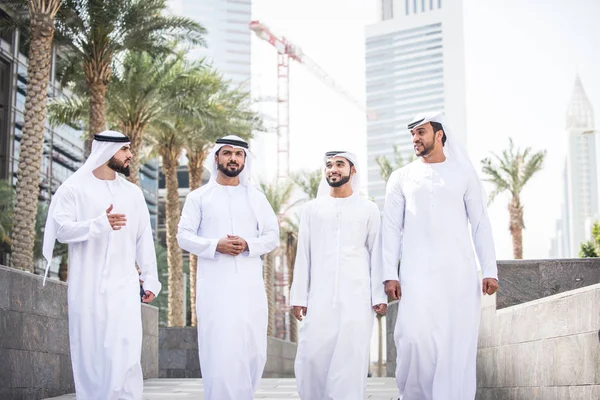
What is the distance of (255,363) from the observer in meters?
6.62

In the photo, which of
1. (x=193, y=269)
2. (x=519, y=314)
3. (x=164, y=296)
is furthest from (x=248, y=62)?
(x=519, y=314)

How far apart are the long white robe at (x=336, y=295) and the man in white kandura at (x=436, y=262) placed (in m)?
0.36

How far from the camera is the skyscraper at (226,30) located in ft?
641

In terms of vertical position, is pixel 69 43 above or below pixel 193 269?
above

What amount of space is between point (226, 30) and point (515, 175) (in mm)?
168147

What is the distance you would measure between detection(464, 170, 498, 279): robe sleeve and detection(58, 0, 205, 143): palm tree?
15053 millimetres

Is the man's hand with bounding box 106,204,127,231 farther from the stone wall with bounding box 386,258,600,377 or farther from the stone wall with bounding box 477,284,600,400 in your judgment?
the stone wall with bounding box 386,258,600,377

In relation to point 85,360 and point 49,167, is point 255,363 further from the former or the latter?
point 49,167

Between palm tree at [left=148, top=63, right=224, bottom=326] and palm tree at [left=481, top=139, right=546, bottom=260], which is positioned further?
palm tree at [left=481, top=139, right=546, bottom=260]

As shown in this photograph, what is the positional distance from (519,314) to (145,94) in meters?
17.1

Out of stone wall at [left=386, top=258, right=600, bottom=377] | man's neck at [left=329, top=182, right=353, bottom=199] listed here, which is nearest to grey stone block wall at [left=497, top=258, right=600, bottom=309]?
stone wall at [left=386, top=258, right=600, bottom=377]

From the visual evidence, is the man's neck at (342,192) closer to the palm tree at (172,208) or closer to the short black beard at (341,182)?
the short black beard at (341,182)

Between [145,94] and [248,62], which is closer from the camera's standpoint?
[145,94]

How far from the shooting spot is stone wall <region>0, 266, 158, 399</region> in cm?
859
